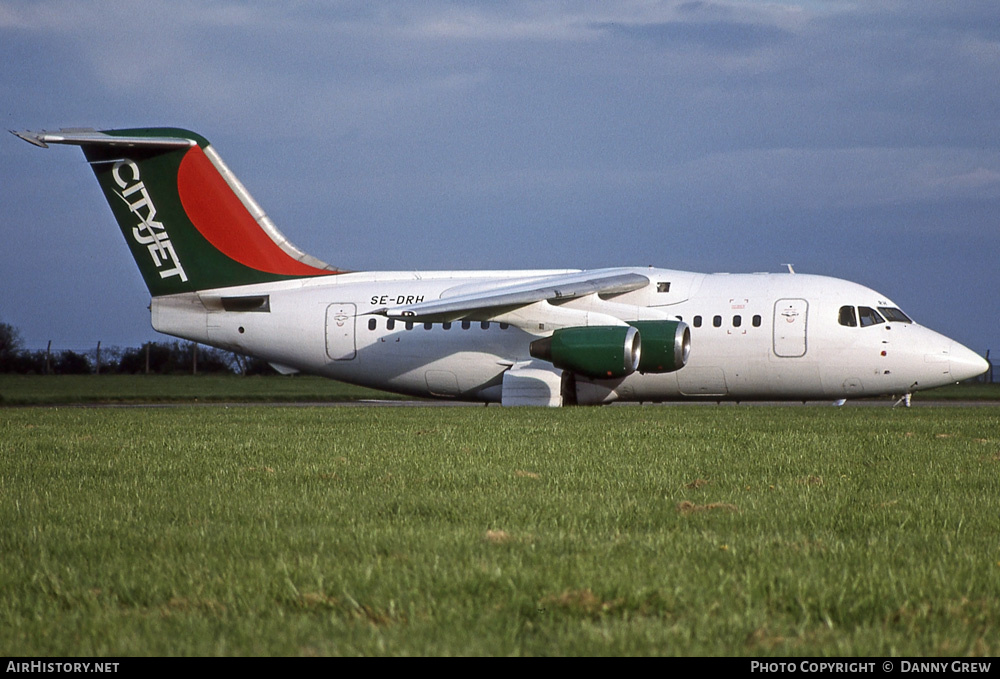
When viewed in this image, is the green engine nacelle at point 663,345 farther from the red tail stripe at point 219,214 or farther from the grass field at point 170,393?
the grass field at point 170,393

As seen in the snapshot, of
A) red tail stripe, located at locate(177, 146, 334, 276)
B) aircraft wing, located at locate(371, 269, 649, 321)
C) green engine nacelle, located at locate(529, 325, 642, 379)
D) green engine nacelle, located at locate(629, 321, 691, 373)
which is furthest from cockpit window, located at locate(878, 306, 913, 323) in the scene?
red tail stripe, located at locate(177, 146, 334, 276)

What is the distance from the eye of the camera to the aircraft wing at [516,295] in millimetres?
20250

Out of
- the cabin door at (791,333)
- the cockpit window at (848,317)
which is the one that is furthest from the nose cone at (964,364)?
the cabin door at (791,333)

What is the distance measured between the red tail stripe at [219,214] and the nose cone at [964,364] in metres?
14.8

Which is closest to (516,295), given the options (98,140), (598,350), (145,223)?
(598,350)

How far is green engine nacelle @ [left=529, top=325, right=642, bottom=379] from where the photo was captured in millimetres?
19984

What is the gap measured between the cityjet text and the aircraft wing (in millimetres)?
5932

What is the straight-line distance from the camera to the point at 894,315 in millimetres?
21438

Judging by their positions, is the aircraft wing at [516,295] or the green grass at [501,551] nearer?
the green grass at [501,551]

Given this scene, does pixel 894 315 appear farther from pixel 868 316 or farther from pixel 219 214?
pixel 219 214

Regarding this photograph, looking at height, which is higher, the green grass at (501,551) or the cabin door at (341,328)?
the cabin door at (341,328)

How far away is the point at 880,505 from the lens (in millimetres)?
6258

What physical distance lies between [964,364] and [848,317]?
241cm

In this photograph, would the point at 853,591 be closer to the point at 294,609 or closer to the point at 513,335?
the point at 294,609
